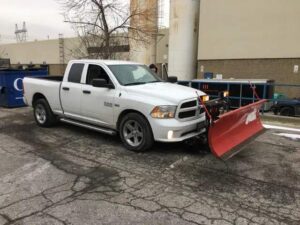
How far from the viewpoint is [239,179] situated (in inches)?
206

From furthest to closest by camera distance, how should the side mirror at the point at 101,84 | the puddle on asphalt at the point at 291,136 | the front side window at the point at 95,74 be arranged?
the puddle on asphalt at the point at 291,136, the front side window at the point at 95,74, the side mirror at the point at 101,84

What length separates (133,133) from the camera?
6.64 meters

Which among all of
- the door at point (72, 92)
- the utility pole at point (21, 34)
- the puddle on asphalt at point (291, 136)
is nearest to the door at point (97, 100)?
the door at point (72, 92)

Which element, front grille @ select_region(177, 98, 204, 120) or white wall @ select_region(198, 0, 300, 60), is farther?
white wall @ select_region(198, 0, 300, 60)

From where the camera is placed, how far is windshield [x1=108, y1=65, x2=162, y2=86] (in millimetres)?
7142

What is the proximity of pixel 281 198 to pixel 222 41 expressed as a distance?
2016 centimetres

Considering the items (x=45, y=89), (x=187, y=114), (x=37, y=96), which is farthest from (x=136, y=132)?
(x=37, y=96)

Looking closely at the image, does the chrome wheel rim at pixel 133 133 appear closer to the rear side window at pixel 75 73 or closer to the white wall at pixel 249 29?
the rear side window at pixel 75 73

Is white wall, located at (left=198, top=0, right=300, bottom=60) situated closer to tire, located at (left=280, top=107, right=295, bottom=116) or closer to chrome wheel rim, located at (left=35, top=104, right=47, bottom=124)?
tire, located at (left=280, top=107, right=295, bottom=116)

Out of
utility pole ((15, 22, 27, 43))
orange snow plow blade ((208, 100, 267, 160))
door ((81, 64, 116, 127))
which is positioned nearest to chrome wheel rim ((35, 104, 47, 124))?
A: door ((81, 64, 116, 127))

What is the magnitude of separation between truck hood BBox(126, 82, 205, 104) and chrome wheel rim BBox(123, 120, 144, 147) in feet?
2.03

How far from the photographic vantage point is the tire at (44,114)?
28.7 ft

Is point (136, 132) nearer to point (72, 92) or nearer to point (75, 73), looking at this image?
point (72, 92)

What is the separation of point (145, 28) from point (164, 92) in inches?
628
